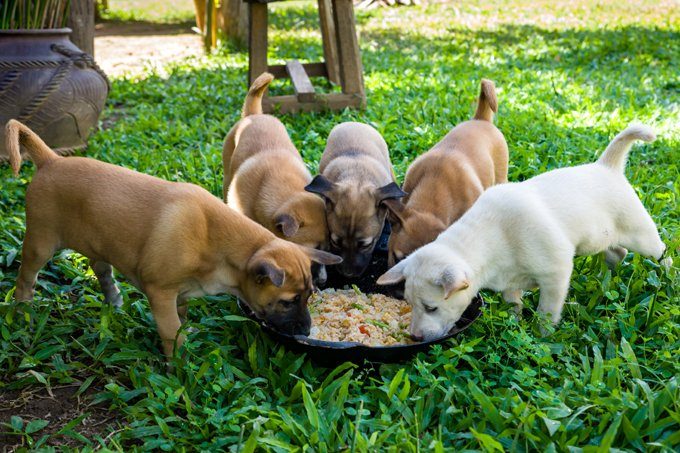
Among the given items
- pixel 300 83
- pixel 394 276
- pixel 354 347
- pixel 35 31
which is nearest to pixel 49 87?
pixel 35 31

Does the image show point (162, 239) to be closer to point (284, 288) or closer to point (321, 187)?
point (284, 288)

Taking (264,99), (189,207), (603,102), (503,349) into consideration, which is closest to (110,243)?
(189,207)

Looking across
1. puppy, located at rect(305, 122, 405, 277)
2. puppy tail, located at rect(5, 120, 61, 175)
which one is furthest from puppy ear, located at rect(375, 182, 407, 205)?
puppy tail, located at rect(5, 120, 61, 175)

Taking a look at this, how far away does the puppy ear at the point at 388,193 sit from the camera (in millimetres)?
4855

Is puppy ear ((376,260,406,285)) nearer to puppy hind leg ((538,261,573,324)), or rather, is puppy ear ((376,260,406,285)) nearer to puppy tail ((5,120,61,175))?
puppy hind leg ((538,261,573,324))

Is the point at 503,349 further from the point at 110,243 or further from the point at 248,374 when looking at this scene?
the point at 110,243

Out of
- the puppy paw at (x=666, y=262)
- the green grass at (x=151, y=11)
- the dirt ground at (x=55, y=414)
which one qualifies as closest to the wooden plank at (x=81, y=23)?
the dirt ground at (x=55, y=414)

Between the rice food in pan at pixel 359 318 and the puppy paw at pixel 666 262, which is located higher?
the puppy paw at pixel 666 262

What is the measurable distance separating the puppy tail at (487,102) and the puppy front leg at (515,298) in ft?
6.08

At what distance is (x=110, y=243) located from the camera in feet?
13.5

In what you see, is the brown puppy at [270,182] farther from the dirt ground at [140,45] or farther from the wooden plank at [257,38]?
the dirt ground at [140,45]

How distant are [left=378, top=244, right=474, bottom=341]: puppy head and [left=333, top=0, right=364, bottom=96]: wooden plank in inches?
208

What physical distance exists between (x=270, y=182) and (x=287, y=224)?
0.80 meters

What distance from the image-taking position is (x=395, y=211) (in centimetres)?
468
